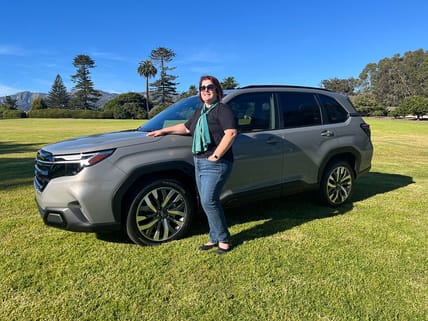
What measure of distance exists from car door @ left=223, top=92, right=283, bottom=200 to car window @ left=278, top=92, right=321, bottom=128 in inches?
7.4

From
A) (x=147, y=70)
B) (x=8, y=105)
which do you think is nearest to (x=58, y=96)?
(x=8, y=105)

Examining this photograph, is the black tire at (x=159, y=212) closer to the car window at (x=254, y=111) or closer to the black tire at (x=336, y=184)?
the car window at (x=254, y=111)

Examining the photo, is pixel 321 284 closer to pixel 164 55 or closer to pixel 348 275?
pixel 348 275

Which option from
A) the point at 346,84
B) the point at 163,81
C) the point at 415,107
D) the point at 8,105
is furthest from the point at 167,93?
the point at 346,84

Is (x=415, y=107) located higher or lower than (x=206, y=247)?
higher

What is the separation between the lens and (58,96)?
9656cm

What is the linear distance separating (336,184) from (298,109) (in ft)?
4.46

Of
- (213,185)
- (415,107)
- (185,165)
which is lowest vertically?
(213,185)

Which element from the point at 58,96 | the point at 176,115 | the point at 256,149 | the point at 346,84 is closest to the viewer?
the point at 256,149

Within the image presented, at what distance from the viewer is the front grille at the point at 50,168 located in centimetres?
323

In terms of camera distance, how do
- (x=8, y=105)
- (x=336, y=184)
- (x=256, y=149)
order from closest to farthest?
1. (x=256, y=149)
2. (x=336, y=184)
3. (x=8, y=105)

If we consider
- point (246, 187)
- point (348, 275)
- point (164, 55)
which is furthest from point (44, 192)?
point (164, 55)

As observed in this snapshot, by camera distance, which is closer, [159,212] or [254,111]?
[159,212]

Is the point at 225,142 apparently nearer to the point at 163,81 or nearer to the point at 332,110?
the point at 332,110
